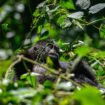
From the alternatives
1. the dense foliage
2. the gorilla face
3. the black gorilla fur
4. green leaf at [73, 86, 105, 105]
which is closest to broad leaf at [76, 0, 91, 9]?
the dense foliage

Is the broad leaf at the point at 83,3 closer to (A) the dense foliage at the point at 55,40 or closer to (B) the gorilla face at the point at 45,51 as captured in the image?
(A) the dense foliage at the point at 55,40

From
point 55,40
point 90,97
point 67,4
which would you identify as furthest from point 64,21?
point 90,97

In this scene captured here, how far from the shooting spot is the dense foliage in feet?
2.57

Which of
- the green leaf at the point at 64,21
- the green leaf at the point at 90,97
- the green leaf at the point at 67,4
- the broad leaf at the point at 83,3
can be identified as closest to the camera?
the green leaf at the point at 90,97

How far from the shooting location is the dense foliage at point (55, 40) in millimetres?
783

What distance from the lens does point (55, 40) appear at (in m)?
3.09

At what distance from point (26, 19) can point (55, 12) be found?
2.03 meters

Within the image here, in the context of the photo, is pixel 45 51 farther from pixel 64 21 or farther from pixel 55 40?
pixel 64 21

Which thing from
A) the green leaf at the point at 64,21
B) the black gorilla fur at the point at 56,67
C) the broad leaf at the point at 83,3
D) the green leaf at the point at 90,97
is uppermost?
the green leaf at the point at 90,97

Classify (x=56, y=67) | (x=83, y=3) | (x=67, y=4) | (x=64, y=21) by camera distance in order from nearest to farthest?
1. (x=67, y=4)
2. (x=83, y=3)
3. (x=64, y=21)
4. (x=56, y=67)

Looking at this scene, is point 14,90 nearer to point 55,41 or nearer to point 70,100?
point 70,100

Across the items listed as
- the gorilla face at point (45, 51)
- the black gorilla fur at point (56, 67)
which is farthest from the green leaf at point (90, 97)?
the black gorilla fur at point (56, 67)

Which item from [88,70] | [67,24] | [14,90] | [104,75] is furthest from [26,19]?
[14,90]

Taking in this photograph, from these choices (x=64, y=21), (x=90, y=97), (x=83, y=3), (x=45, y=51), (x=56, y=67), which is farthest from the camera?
(x=45, y=51)
